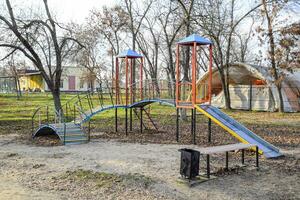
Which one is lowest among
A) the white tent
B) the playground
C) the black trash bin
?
the playground

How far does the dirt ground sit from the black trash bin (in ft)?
0.80

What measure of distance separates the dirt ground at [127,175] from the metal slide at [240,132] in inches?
13.9

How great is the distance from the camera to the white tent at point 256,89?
90.9 ft

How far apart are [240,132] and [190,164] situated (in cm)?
422

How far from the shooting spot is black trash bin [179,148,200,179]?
23.4 feet

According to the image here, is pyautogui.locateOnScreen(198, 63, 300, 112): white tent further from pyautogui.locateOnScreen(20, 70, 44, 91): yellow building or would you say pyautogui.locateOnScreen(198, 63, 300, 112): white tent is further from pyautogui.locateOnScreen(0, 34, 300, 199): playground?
pyautogui.locateOnScreen(20, 70, 44, 91): yellow building

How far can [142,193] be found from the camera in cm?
648

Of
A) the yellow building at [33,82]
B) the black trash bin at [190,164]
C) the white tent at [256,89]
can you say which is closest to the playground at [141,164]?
the black trash bin at [190,164]

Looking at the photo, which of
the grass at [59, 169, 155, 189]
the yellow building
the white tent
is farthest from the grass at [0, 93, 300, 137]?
the yellow building

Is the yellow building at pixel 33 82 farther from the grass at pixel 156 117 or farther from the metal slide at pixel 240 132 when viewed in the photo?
the metal slide at pixel 240 132

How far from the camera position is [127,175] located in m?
7.64

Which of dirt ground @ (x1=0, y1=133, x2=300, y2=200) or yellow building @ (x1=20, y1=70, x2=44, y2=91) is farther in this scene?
yellow building @ (x1=20, y1=70, x2=44, y2=91)

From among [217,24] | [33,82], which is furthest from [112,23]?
[33,82]

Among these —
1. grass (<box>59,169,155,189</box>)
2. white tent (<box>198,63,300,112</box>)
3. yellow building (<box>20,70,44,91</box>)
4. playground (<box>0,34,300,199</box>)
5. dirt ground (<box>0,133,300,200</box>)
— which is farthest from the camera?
yellow building (<box>20,70,44,91</box>)
